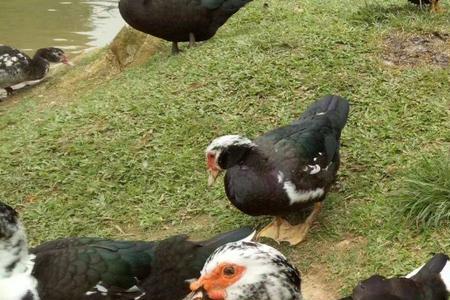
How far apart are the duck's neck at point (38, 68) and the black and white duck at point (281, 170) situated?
5.90 meters

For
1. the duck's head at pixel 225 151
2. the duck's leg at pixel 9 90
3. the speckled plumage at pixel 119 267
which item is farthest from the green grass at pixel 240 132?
the duck's leg at pixel 9 90

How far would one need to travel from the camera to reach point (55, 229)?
496 cm

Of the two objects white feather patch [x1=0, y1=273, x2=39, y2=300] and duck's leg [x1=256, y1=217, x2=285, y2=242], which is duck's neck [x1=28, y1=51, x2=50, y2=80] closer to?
duck's leg [x1=256, y1=217, x2=285, y2=242]

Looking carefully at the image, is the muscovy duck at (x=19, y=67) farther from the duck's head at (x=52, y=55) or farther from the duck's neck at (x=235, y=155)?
the duck's neck at (x=235, y=155)

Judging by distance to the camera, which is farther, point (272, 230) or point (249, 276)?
point (272, 230)

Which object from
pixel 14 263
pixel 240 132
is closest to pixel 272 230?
pixel 240 132

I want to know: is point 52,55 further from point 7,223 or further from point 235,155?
point 7,223

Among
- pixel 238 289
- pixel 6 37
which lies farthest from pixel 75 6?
pixel 238 289

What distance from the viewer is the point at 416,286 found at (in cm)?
299

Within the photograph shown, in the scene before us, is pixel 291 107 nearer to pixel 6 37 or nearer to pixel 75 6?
pixel 6 37

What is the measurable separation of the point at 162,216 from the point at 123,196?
0.45 meters

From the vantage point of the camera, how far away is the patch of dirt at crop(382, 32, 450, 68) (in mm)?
6086

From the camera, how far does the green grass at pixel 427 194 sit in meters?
4.07

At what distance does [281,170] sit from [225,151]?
0.39 metres
